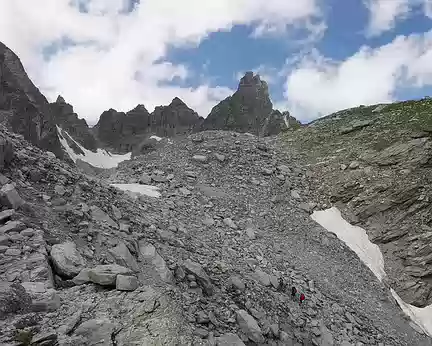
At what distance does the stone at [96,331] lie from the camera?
8180 mm

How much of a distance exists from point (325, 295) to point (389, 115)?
2185cm

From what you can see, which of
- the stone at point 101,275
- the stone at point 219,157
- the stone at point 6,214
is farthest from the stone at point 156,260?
the stone at point 219,157

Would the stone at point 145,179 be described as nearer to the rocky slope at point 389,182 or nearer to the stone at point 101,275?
the rocky slope at point 389,182

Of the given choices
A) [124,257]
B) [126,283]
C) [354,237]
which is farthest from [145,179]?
[126,283]

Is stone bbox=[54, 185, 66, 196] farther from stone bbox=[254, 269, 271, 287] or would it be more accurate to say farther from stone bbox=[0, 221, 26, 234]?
stone bbox=[254, 269, 271, 287]

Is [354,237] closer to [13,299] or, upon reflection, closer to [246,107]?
[13,299]

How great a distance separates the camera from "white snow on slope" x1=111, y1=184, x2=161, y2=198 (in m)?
22.9

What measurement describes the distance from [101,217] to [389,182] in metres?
19.6

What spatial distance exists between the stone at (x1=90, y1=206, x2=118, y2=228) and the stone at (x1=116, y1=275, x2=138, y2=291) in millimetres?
5180

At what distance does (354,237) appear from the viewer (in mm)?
24750

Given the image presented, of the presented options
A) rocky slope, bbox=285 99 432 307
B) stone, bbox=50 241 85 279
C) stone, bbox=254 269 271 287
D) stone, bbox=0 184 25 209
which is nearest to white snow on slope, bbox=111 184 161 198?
stone, bbox=254 269 271 287

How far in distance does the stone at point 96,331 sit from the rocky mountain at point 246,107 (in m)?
162

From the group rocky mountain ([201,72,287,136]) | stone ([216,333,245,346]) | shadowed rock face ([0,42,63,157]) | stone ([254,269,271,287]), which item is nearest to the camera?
stone ([216,333,245,346])

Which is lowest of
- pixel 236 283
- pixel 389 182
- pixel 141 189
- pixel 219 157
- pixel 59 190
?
pixel 236 283
